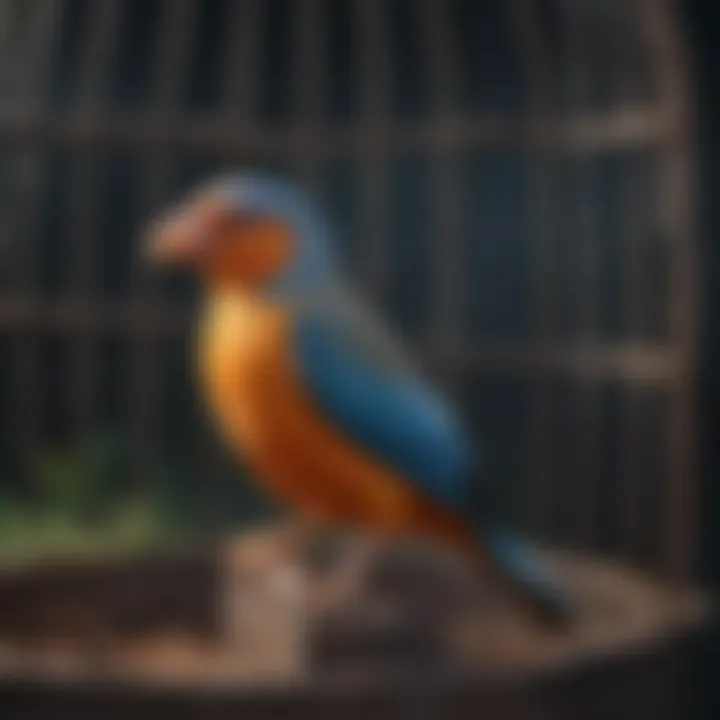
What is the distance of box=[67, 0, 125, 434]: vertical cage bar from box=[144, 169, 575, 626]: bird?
3cm

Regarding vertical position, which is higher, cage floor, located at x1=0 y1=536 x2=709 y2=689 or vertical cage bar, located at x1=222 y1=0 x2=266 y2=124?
vertical cage bar, located at x1=222 y1=0 x2=266 y2=124

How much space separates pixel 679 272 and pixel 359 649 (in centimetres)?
23

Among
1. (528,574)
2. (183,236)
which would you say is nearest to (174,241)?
(183,236)

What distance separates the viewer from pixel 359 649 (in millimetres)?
751

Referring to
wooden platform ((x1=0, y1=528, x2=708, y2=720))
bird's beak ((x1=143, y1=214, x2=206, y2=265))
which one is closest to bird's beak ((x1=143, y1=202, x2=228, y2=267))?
bird's beak ((x1=143, y1=214, x2=206, y2=265))

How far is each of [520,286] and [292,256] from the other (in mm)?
103

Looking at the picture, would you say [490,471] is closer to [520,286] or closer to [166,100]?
[520,286]

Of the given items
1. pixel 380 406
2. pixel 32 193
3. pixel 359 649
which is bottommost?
pixel 359 649

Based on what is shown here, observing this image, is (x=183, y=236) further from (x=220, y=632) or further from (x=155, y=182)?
(x=220, y=632)

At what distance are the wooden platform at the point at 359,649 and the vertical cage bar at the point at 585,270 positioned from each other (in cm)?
3

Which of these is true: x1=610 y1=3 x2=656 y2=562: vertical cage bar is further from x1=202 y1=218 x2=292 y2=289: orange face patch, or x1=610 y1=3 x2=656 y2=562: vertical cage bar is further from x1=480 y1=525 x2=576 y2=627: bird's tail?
x1=202 y1=218 x2=292 y2=289: orange face patch

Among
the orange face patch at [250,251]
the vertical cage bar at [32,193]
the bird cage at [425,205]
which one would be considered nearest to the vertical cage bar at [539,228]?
the bird cage at [425,205]

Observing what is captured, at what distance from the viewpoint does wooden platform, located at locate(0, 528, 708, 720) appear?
0.73m

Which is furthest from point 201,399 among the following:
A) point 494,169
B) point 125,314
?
point 494,169
